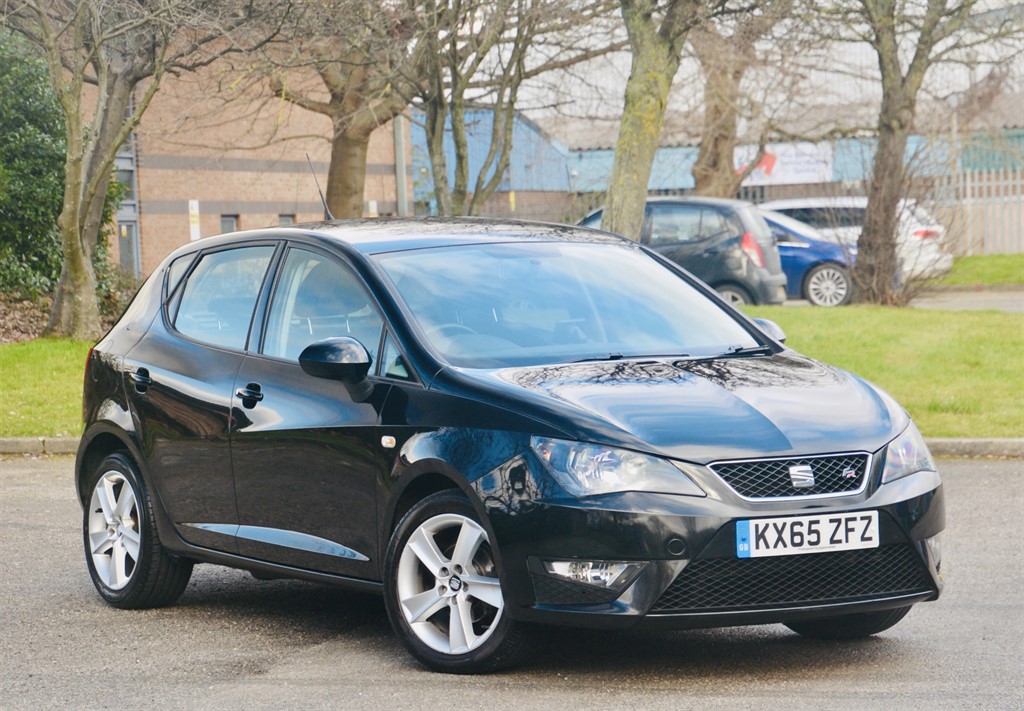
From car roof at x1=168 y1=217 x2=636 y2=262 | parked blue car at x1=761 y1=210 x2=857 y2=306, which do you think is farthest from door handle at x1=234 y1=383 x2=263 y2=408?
parked blue car at x1=761 y1=210 x2=857 y2=306

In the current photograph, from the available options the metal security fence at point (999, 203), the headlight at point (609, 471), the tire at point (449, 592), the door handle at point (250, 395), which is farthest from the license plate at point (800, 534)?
the metal security fence at point (999, 203)

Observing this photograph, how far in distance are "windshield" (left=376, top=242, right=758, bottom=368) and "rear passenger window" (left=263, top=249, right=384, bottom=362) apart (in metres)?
0.17

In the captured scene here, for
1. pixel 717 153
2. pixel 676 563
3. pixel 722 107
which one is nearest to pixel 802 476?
pixel 676 563

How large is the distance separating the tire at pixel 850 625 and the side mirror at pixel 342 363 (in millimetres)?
1826

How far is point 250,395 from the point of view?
655cm

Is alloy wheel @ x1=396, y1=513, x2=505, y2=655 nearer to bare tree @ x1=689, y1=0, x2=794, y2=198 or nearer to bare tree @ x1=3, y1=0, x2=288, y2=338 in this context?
bare tree @ x1=3, y1=0, x2=288, y2=338

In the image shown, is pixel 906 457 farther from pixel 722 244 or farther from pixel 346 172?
pixel 346 172

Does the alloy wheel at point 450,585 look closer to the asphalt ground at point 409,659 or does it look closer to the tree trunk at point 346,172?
the asphalt ground at point 409,659

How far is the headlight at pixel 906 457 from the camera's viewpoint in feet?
Result: 18.0

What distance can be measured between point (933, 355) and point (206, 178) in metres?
22.6

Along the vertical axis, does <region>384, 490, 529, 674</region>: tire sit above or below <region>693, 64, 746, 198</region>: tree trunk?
below

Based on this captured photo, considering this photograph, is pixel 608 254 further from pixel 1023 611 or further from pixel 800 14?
pixel 800 14

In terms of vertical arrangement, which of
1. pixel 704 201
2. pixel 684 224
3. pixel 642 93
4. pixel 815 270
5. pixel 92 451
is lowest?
pixel 92 451

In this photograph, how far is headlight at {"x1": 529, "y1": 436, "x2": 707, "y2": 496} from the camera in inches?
203
